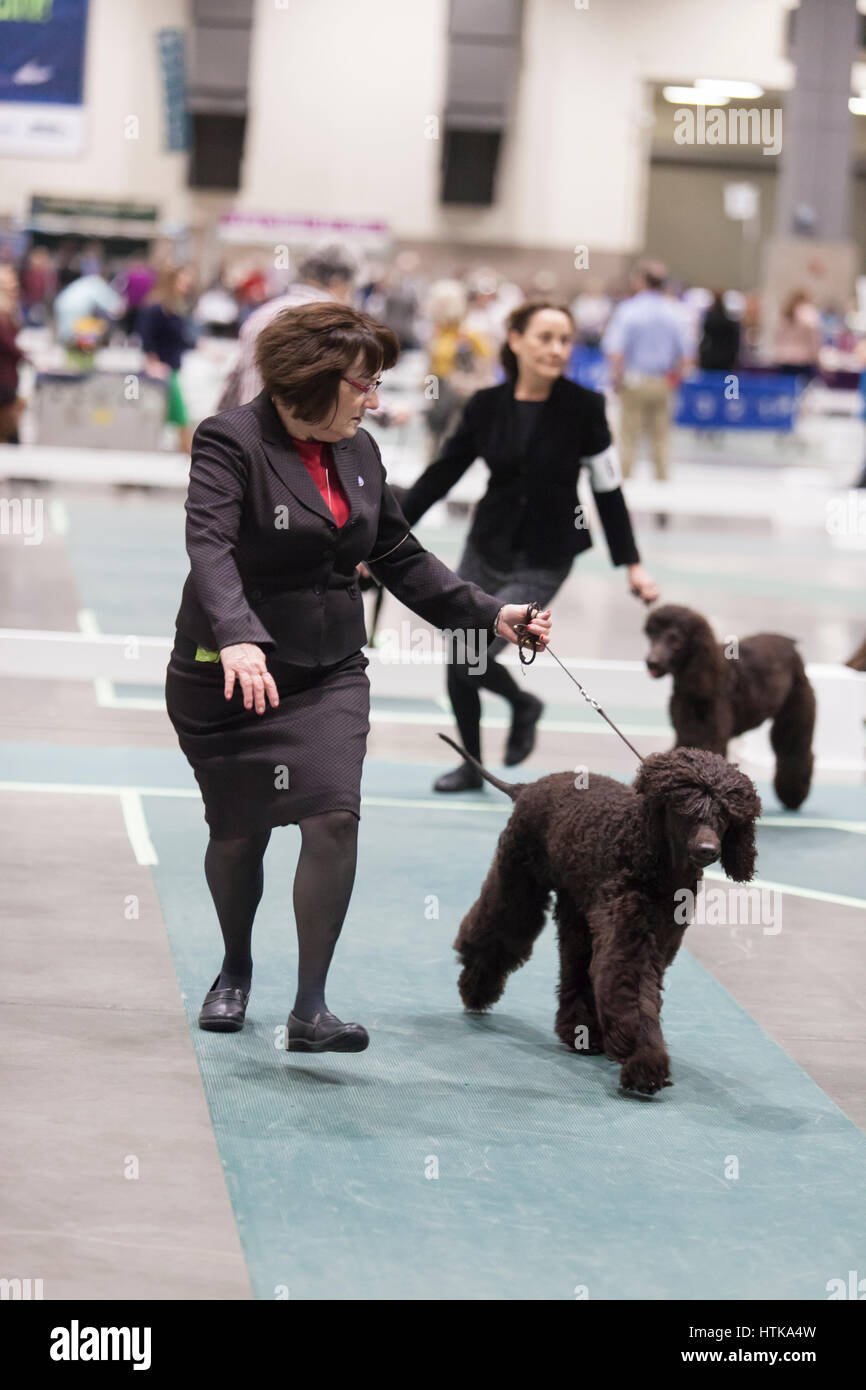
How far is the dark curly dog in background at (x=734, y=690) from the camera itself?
6.08 metres

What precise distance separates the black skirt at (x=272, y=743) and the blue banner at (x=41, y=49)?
33268 millimetres

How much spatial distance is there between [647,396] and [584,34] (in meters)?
22.5

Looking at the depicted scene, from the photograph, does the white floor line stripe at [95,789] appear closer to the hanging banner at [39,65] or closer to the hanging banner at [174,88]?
the hanging banner at [174,88]

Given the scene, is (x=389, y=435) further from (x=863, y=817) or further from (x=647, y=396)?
(x=863, y=817)

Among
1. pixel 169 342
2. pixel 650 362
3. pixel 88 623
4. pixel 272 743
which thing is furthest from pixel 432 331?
pixel 272 743

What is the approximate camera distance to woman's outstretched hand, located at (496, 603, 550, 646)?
396cm

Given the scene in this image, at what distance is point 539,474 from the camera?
19.5 ft

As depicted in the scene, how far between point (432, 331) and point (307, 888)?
53.9 feet

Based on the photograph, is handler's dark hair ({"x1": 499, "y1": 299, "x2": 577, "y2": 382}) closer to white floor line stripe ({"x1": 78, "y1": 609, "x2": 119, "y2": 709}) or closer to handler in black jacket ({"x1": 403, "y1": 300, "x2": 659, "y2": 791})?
handler in black jacket ({"x1": 403, "y1": 300, "x2": 659, "y2": 791})

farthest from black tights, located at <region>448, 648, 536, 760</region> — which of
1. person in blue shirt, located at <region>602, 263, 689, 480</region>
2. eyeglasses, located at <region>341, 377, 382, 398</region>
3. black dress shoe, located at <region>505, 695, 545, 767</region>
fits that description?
person in blue shirt, located at <region>602, 263, 689, 480</region>

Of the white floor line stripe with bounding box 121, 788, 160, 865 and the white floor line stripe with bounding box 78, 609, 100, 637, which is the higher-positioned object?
the white floor line stripe with bounding box 78, 609, 100, 637

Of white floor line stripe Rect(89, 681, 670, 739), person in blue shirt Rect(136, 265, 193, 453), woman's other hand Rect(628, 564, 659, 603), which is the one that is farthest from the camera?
person in blue shirt Rect(136, 265, 193, 453)

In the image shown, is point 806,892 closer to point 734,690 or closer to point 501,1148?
point 734,690

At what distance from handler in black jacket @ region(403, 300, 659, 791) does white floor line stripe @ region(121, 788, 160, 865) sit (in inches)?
52.6
